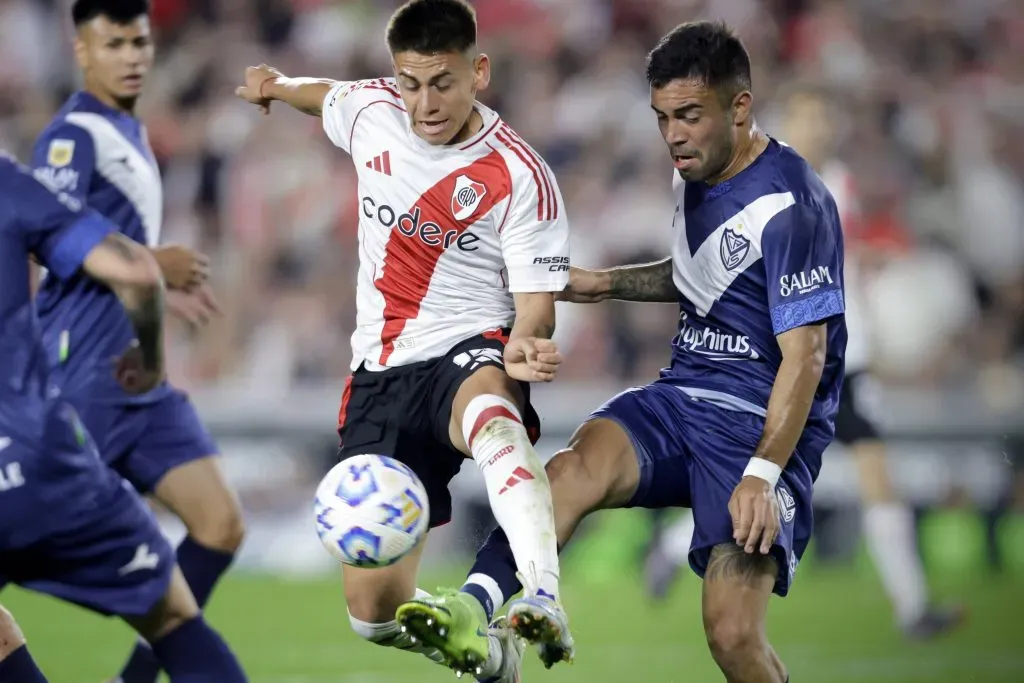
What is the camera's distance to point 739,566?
17.8ft

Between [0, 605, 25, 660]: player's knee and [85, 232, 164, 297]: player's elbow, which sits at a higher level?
[85, 232, 164, 297]: player's elbow

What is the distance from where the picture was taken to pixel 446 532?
40.0ft

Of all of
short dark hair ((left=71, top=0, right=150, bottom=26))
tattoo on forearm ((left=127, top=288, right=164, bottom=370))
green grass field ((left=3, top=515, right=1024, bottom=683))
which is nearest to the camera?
tattoo on forearm ((left=127, top=288, right=164, bottom=370))

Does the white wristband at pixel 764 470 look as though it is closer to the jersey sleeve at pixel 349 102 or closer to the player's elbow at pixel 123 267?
the jersey sleeve at pixel 349 102

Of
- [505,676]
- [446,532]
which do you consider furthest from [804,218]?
[446,532]

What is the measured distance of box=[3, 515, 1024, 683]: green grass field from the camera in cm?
824

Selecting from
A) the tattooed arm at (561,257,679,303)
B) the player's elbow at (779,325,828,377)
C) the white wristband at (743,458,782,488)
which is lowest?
the white wristband at (743,458,782,488)

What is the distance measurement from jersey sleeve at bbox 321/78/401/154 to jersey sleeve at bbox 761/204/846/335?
1503 mm

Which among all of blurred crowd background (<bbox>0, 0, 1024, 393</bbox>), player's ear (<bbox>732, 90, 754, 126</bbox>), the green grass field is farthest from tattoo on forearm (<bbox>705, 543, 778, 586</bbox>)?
blurred crowd background (<bbox>0, 0, 1024, 393</bbox>)

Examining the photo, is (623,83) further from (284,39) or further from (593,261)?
(284,39)

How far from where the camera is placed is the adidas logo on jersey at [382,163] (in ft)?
18.5

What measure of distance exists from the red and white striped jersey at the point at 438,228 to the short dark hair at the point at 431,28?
1.23 ft

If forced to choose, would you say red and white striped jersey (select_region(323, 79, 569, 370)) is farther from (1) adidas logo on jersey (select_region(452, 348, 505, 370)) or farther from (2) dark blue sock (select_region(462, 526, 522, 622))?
(2) dark blue sock (select_region(462, 526, 522, 622))

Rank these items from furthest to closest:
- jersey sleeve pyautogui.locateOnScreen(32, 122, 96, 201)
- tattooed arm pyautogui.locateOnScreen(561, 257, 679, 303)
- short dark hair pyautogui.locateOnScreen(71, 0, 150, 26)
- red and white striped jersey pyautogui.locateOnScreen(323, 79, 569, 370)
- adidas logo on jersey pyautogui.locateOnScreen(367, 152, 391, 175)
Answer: short dark hair pyautogui.locateOnScreen(71, 0, 150, 26), jersey sleeve pyautogui.locateOnScreen(32, 122, 96, 201), tattooed arm pyautogui.locateOnScreen(561, 257, 679, 303), adidas logo on jersey pyautogui.locateOnScreen(367, 152, 391, 175), red and white striped jersey pyautogui.locateOnScreen(323, 79, 569, 370)
